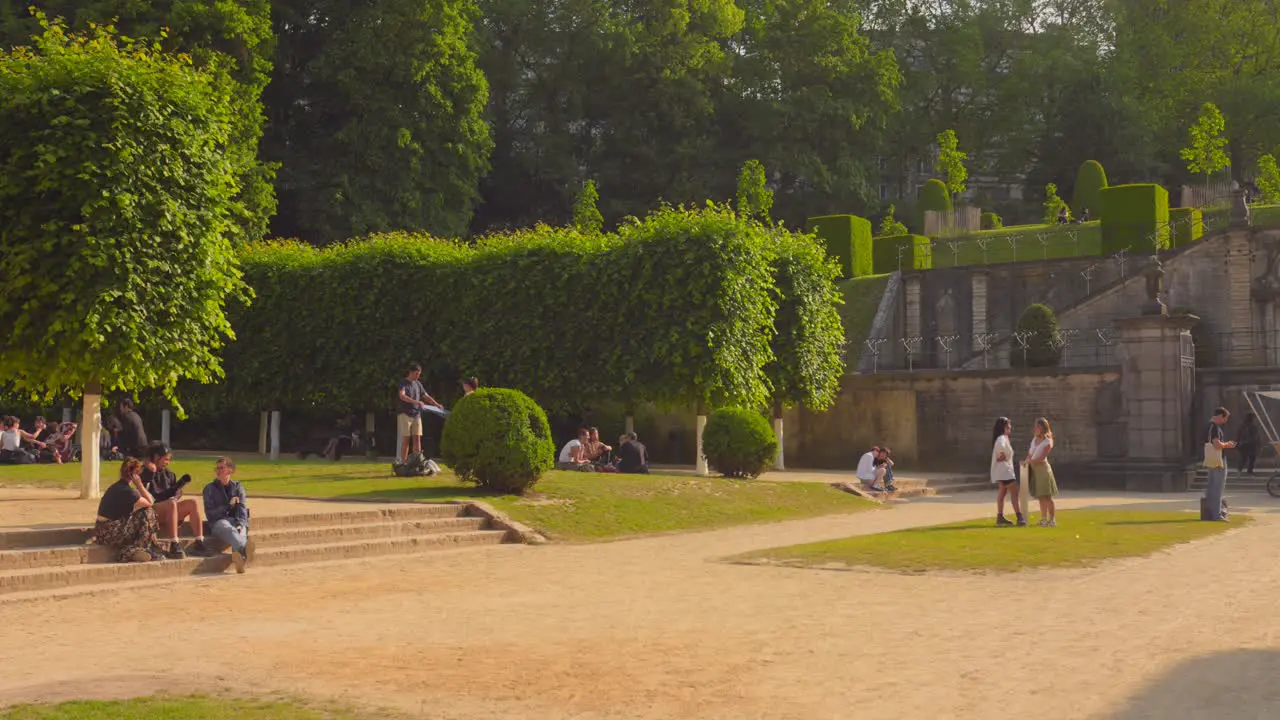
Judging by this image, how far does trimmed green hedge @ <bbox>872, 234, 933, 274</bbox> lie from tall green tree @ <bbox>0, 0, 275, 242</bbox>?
22.9 m

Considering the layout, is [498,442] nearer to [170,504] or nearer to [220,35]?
[170,504]

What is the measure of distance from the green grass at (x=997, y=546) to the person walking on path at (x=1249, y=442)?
1194cm

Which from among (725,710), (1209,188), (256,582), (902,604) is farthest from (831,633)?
(1209,188)

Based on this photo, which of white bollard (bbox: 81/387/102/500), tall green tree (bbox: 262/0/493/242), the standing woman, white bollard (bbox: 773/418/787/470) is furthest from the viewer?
tall green tree (bbox: 262/0/493/242)

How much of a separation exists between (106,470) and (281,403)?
9.25m

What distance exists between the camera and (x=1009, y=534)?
18547 millimetres

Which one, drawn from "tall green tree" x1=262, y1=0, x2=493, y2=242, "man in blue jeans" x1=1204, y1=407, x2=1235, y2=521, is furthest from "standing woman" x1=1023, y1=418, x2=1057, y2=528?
"tall green tree" x1=262, y1=0, x2=493, y2=242

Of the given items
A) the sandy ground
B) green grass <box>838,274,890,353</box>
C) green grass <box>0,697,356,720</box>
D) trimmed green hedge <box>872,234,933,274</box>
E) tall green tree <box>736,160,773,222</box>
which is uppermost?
tall green tree <box>736,160,773,222</box>

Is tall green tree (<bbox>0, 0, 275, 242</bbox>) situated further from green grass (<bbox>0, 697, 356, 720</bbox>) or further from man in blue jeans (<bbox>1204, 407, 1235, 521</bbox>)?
green grass (<bbox>0, 697, 356, 720</bbox>)

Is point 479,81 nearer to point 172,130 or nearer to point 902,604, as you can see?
point 172,130

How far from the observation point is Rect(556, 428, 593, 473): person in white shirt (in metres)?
28.3

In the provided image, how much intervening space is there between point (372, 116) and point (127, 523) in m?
35.2

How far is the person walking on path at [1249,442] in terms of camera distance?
32188 mm

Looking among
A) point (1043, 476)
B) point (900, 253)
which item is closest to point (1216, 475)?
point (1043, 476)
